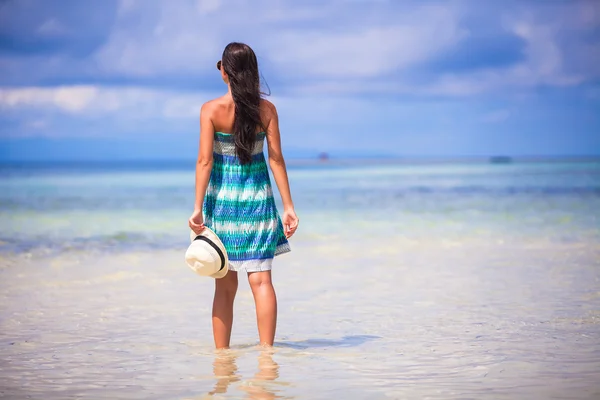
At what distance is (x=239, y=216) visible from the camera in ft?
13.4

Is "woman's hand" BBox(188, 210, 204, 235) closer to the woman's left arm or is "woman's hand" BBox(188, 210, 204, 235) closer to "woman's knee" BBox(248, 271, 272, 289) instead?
the woman's left arm

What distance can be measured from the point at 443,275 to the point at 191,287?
2.21m

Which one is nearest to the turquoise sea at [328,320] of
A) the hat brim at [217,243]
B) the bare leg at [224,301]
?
the bare leg at [224,301]

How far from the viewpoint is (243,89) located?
396 centimetres

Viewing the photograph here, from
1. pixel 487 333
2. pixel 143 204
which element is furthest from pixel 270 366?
pixel 143 204

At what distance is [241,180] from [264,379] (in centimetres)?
98

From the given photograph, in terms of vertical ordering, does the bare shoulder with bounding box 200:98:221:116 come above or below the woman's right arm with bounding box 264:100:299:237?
above

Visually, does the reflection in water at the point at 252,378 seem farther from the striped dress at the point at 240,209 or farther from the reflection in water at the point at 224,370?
the striped dress at the point at 240,209

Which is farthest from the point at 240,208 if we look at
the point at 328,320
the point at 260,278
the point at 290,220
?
the point at 328,320

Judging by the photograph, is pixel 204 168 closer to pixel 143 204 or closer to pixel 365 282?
pixel 365 282

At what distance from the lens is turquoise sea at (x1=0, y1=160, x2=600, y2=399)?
146 inches

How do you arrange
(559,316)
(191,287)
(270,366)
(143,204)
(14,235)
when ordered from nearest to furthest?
(270,366), (559,316), (191,287), (14,235), (143,204)

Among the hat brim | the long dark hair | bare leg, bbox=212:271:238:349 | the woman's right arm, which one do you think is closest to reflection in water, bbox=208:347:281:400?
bare leg, bbox=212:271:238:349

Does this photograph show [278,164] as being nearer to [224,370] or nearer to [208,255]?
[208,255]
